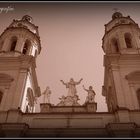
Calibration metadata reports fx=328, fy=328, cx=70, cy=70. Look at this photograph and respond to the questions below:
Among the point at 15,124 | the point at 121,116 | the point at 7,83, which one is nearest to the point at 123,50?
the point at 121,116

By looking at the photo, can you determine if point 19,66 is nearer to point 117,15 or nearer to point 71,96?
point 71,96

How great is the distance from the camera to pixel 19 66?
2180 centimetres

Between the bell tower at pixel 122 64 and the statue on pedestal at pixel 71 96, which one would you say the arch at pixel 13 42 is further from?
the bell tower at pixel 122 64

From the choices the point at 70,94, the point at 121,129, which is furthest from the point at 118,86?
the point at 121,129

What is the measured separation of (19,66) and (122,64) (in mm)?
6811

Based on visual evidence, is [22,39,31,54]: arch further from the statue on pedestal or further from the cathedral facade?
the statue on pedestal

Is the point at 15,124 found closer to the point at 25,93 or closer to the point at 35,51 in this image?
the point at 25,93

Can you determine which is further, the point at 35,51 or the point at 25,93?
the point at 35,51

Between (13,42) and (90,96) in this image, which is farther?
(13,42)

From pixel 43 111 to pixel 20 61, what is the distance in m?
4.01

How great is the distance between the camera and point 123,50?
2312 centimetres

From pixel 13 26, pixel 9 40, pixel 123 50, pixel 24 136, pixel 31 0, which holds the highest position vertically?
pixel 13 26

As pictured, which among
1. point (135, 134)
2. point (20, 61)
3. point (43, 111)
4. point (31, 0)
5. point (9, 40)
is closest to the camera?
point (31, 0)

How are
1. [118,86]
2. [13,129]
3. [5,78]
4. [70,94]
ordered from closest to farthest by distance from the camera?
1. [13,129]
2. [118,86]
3. [5,78]
4. [70,94]
